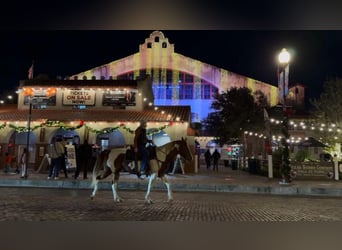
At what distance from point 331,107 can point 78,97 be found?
22737mm

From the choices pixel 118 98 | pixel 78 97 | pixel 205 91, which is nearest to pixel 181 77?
pixel 205 91

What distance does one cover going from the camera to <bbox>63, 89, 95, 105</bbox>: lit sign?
86.1 ft

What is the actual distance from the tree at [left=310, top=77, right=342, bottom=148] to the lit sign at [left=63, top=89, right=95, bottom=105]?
21565mm

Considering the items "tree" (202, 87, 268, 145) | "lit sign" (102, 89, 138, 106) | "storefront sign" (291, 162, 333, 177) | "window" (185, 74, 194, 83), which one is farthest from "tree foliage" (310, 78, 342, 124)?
"window" (185, 74, 194, 83)

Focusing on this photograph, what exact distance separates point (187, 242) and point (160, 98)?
67.4 m

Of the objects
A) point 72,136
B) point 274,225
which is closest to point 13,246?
point 274,225

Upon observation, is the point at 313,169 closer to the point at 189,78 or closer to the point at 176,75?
the point at 189,78

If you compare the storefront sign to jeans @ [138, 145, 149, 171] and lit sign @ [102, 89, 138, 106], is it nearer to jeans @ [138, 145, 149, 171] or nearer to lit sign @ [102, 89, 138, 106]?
jeans @ [138, 145, 149, 171]

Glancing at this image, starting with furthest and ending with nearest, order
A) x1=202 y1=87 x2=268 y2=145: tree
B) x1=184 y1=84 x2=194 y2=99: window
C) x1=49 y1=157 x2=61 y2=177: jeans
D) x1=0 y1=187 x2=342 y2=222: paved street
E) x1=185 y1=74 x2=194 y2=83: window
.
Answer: x1=185 y1=74 x2=194 y2=83: window < x1=184 y1=84 x2=194 y2=99: window < x1=202 y1=87 x2=268 y2=145: tree < x1=49 y1=157 x2=61 y2=177: jeans < x1=0 y1=187 x2=342 y2=222: paved street

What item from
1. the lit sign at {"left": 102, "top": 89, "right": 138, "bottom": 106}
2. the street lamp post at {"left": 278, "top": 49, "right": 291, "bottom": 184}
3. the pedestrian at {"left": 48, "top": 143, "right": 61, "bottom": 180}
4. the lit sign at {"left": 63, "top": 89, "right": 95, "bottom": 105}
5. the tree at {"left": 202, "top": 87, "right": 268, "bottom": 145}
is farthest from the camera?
the tree at {"left": 202, "top": 87, "right": 268, "bottom": 145}

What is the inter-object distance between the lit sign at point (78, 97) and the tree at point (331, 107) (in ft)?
70.8

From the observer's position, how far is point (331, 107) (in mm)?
33219

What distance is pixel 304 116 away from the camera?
163 ft
